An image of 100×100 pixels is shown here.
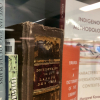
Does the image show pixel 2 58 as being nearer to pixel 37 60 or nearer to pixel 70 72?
pixel 37 60

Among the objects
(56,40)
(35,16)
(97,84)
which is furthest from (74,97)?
(35,16)

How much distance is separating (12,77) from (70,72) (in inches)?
12.4

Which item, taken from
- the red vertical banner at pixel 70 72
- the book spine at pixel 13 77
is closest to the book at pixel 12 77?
the book spine at pixel 13 77

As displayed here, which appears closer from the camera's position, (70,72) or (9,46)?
(9,46)

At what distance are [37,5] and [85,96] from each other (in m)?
0.57

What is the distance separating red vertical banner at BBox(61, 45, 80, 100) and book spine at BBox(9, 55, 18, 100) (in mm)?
247

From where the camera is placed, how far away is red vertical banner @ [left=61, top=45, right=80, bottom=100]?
0.62 m

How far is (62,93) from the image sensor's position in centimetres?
60

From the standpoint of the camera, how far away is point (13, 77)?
0.43 metres

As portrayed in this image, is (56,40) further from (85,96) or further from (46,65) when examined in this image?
(85,96)

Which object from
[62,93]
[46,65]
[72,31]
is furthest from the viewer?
[72,31]

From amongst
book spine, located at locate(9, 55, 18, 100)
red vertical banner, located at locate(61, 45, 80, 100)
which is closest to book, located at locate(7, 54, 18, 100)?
book spine, located at locate(9, 55, 18, 100)

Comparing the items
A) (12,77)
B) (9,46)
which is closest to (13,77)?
(12,77)

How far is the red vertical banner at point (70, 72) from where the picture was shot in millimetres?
616
